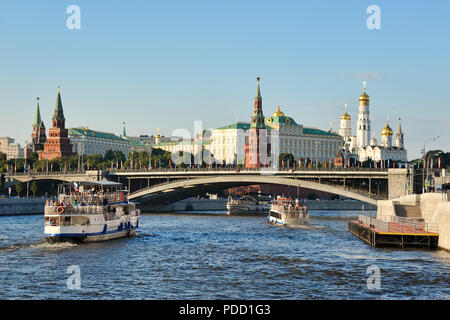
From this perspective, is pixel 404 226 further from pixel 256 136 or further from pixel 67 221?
pixel 256 136

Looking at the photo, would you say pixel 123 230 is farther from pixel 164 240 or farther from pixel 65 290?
pixel 65 290

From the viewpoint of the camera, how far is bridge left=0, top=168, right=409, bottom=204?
96.7 m

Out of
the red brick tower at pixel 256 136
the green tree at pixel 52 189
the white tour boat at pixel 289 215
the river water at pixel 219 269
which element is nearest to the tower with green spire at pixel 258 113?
the red brick tower at pixel 256 136

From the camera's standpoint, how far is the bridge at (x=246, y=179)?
96688mm

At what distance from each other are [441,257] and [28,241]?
110 feet

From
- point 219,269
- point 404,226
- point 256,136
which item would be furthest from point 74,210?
point 256,136

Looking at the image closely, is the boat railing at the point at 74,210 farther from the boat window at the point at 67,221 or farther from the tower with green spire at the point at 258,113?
the tower with green spire at the point at 258,113

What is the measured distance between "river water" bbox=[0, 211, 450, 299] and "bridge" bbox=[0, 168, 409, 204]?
28.9 meters

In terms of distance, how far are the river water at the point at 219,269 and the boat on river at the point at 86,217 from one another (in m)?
1.22

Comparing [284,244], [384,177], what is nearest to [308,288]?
[284,244]

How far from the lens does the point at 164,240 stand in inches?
2616

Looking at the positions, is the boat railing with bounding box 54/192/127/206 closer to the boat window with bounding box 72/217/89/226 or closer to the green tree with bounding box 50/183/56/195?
the boat window with bounding box 72/217/89/226

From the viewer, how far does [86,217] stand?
Result: 6094 centimetres

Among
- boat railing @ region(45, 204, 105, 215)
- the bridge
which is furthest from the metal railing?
the bridge
